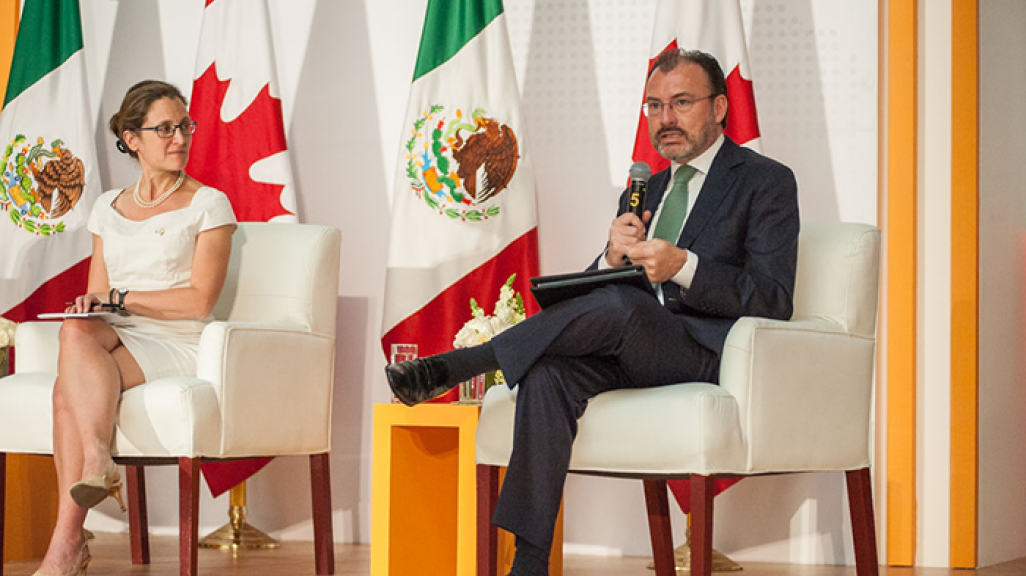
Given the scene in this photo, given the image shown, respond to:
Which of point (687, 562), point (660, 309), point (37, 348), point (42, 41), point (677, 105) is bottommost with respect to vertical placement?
point (687, 562)

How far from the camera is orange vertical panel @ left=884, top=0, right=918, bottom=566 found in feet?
11.6

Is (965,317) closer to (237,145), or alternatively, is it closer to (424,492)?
(424,492)

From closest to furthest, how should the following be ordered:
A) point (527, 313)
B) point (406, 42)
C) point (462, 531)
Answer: point (462, 531) < point (527, 313) < point (406, 42)

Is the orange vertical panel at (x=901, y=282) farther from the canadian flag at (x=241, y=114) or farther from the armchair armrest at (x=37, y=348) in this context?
the armchair armrest at (x=37, y=348)

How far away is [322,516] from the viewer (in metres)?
3.32

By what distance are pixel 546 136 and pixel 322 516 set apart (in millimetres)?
1516

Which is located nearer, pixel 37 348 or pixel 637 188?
pixel 637 188

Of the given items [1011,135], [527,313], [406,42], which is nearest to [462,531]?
[527,313]

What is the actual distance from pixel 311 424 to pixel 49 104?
169 centimetres

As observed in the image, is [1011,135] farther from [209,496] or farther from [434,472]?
[209,496]

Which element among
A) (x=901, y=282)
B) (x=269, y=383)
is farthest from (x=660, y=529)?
(x=901, y=282)

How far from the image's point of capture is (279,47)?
420cm

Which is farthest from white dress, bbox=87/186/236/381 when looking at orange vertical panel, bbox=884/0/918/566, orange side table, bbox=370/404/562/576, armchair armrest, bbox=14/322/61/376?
orange vertical panel, bbox=884/0/918/566

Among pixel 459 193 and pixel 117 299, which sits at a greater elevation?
pixel 459 193
